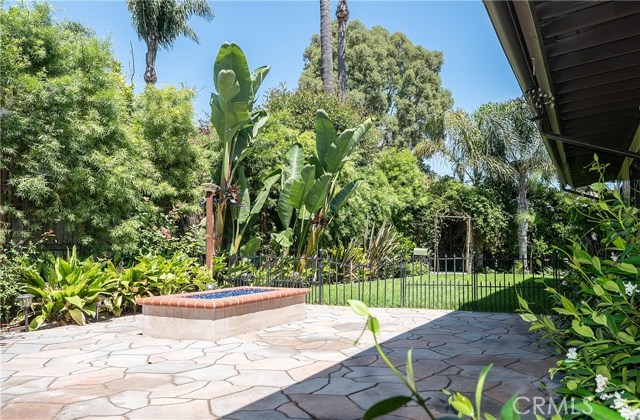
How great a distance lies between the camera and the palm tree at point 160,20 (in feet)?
68.1

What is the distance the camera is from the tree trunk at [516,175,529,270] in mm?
16469

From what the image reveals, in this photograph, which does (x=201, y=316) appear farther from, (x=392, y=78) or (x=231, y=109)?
(x=392, y=78)

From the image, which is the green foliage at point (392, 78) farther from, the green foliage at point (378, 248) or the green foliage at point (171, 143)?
the green foliage at point (171, 143)

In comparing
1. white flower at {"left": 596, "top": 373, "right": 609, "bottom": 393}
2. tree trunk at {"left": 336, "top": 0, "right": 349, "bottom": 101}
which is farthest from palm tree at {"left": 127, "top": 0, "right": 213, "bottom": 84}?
white flower at {"left": 596, "top": 373, "right": 609, "bottom": 393}

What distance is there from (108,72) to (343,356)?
6.68m

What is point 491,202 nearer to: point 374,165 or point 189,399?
point 374,165

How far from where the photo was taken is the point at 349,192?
1158 centimetres

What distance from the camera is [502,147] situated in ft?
57.2

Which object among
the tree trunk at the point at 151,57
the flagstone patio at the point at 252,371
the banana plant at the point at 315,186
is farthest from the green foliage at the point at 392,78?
the flagstone patio at the point at 252,371

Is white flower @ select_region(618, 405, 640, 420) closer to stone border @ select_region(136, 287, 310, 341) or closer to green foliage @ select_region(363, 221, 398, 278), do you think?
stone border @ select_region(136, 287, 310, 341)

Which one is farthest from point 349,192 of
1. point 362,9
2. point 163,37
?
point 362,9

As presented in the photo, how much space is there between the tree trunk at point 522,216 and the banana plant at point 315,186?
7.99 meters

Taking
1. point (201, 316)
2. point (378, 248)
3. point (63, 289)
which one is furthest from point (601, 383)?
point (378, 248)

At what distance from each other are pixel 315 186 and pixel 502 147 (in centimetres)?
1018
